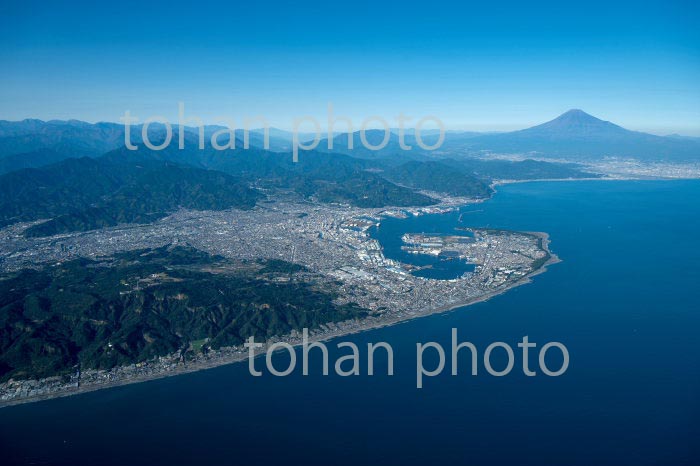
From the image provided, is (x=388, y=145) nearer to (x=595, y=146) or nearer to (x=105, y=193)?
(x=595, y=146)

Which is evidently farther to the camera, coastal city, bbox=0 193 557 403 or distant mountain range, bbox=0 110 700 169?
distant mountain range, bbox=0 110 700 169

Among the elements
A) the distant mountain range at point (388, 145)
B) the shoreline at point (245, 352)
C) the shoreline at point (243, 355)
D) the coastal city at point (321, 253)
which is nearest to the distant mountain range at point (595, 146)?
the distant mountain range at point (388, 145)

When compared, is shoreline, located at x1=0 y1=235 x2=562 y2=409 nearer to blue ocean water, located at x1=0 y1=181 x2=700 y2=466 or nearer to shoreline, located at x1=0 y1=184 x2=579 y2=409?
shoreline, located at x1=0 y1=184 x2=579 y2=409

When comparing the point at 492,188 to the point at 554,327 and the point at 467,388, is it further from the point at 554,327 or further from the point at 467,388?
the point at 467,388

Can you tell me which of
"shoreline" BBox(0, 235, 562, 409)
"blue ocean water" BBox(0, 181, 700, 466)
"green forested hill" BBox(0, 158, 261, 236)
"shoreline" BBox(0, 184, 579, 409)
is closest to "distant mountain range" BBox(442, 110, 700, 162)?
"green forested hill" BBox(0, 158, 261, 236)

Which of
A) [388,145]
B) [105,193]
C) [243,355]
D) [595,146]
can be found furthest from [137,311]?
[595,146]

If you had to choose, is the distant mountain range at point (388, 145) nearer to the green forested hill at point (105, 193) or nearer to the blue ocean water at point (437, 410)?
the green forested hill at point (105, 193)

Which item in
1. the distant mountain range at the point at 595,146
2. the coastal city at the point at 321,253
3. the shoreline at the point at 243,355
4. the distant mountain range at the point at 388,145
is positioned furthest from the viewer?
the distant mountain range at the point at 595,146

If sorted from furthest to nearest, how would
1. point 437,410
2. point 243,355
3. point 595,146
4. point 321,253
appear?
point 595,146
point 321,253
point 243,355
point 437,410

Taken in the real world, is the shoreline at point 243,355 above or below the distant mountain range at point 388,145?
below

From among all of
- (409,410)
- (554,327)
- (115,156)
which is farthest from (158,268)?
(115,156)
